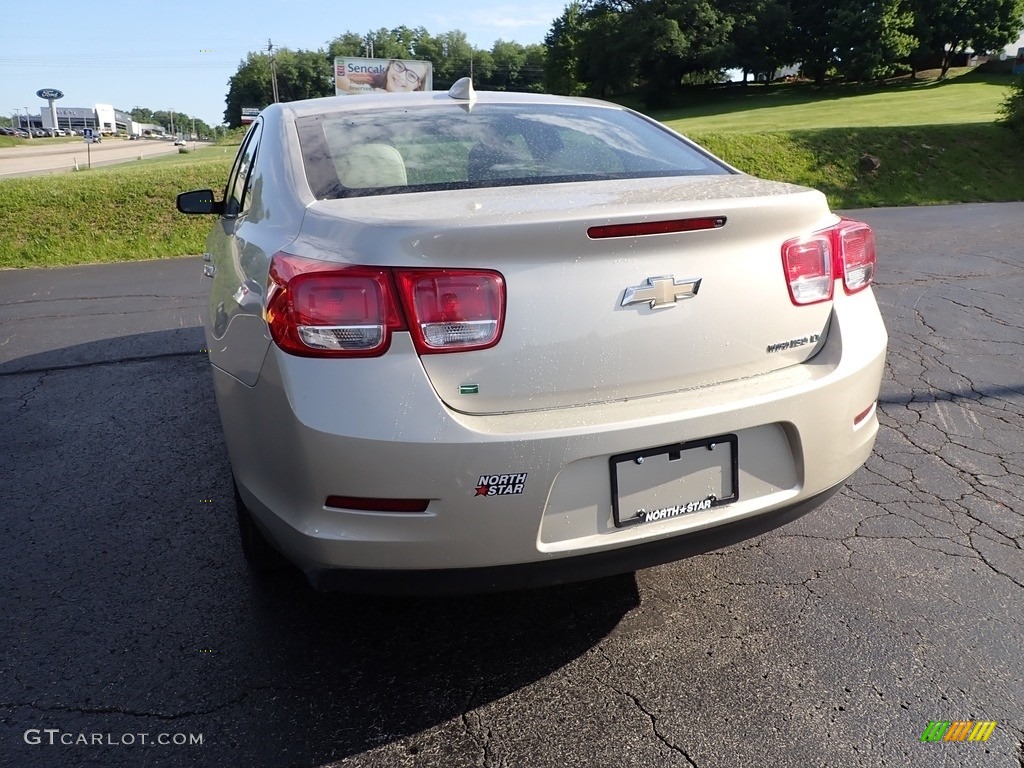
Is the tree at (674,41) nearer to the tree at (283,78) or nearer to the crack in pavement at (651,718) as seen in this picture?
the crack in pavement at (651,718)

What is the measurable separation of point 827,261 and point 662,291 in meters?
0.62

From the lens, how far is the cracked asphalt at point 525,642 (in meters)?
2.10

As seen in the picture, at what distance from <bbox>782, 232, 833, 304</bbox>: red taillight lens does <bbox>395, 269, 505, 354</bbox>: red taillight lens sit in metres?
0.89

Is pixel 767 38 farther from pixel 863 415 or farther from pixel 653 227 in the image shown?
pixel 653 227

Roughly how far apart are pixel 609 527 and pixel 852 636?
39.6 inches

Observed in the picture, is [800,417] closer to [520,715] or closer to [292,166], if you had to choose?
[520,715]

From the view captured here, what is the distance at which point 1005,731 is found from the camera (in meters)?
2.10

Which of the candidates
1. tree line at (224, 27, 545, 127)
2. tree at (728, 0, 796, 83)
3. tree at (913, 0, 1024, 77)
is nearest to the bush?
tree at (913, 0, 1024, 77)

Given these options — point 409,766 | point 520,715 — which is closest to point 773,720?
point 520,715

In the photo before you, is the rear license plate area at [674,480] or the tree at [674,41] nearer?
the rear license plate area at [674,480]

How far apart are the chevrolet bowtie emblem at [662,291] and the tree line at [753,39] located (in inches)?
2138

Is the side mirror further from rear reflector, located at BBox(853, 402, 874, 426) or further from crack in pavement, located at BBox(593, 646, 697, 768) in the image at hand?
rear reflector, located at BBox(853, 402, 874, 426)

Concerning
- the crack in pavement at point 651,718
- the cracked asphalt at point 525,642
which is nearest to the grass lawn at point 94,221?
the cracked asphalt at point 525,642

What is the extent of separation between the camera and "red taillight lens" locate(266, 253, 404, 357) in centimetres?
192
